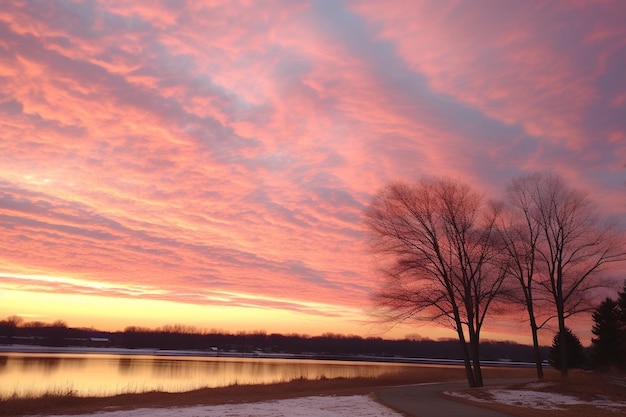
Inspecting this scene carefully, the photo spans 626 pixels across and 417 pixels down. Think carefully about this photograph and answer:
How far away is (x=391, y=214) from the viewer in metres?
37.3

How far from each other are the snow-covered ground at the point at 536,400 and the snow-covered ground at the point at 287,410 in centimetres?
697

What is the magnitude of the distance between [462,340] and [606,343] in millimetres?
25939

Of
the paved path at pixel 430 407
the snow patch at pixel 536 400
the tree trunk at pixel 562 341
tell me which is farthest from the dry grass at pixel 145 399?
the tree trunk at pixel 562 341

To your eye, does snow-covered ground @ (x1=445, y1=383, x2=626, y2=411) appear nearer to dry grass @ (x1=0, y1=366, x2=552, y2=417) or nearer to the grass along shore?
the grass along shore

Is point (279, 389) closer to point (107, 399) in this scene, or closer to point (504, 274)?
point (107, 399)

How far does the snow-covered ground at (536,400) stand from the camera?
24.0m

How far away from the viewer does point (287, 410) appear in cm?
2108

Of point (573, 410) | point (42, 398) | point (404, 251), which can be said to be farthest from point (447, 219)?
point (42, 398)

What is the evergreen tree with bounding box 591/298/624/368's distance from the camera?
5119 cm

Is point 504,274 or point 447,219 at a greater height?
point 447,219

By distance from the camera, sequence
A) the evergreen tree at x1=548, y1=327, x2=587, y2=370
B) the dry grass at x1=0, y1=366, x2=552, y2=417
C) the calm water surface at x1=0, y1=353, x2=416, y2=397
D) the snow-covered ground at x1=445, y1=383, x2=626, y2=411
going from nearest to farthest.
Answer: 1. the snow-covered ground at x1=445, y1=383, x2=626, y2=411
2. the dry grass at x1=0, y1=366, x2=552, y2=417
3. the calm water surface at x1=0, y1=353, x2=416, y2=397
4. the evergreen tree at x1=548, y1=327, x2=587, y2=370

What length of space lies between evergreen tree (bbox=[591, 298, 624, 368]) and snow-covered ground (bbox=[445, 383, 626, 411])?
1088 inches

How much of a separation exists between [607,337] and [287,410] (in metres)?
45.4

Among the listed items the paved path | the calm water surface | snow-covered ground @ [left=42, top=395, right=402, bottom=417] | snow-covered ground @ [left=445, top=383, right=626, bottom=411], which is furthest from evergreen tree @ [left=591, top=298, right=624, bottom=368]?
snow-covered ground @ [left=42, top=395, right=402, bottom=417]
